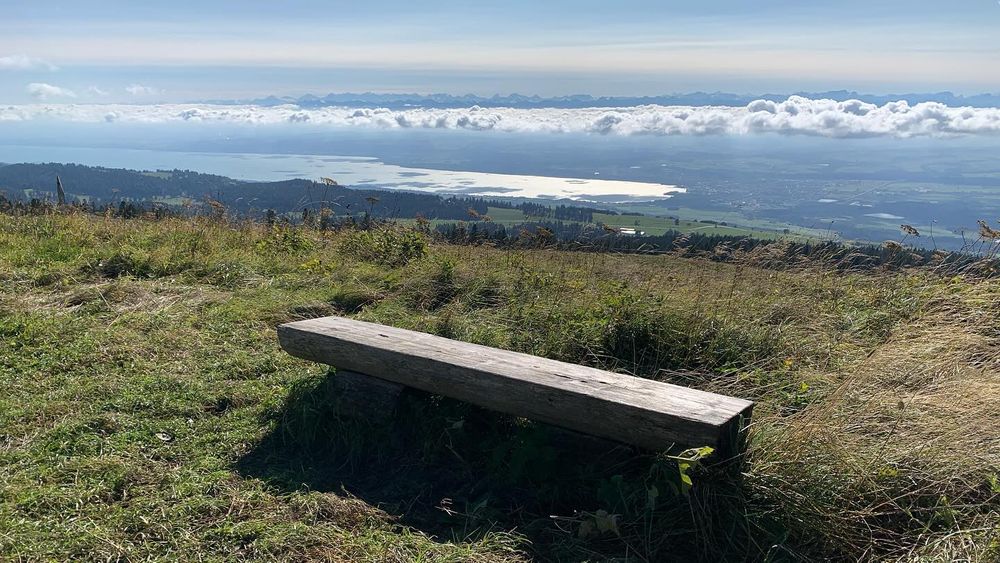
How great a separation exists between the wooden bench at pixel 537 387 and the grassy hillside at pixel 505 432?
7.7 inches

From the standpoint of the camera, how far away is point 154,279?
7379mm

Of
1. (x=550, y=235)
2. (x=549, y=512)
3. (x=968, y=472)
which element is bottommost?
(x=549, y=512)

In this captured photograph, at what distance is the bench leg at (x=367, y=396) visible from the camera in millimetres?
3857

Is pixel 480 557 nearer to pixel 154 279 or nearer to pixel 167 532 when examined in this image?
pixel 167 532

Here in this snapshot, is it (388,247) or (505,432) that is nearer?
(505,432)

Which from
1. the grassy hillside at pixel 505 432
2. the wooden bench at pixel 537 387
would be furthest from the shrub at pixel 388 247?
the wooden bench at pixel 537 387

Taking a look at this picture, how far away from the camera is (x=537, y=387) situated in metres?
3.25

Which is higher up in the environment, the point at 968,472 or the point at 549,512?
the point at 968,472

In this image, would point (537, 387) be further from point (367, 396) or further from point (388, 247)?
point (388, 247)

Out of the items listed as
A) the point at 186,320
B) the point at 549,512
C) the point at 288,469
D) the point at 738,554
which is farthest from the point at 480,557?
the point at 186,320

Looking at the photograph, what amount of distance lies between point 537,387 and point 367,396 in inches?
49.6

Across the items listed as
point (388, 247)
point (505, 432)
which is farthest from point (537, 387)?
point (388, 247)

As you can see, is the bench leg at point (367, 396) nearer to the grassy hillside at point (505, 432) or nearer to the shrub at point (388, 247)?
the grassy hillside at point (505, 432)

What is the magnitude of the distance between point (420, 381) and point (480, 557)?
4.09 feet
